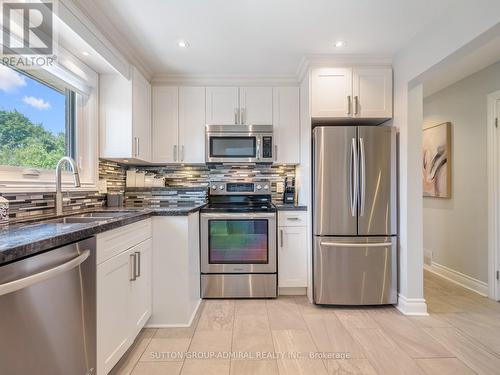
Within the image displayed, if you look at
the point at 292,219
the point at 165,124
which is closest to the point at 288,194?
the point at 292,219

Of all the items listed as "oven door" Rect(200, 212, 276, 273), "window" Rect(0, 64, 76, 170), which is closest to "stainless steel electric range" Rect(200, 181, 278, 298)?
"oven door" Rect(200, 212, 276, 273)

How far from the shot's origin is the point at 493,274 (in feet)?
8.27

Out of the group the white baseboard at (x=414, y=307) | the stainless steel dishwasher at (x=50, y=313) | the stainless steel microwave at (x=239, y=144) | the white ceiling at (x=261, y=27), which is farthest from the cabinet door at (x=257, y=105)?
the white baseboard at (x=414, y=307)

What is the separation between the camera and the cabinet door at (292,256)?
2.58m

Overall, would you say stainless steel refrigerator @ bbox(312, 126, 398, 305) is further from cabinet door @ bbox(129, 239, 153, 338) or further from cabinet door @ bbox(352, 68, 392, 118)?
cabinet door @ bbox(129, 239, 153, 338)

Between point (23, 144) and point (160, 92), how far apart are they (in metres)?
1.47

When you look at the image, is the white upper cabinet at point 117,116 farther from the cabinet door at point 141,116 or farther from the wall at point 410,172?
the wall at point 410,172

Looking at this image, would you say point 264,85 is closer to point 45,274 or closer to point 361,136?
point 361,136

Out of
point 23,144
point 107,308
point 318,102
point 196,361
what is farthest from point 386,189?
point 23,144

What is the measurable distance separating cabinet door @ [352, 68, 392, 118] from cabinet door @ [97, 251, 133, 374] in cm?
237

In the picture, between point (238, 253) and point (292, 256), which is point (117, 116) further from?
point (292, 256)

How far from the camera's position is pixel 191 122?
285cm

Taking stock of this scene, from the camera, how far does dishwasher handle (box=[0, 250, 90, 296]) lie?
2.58 feet

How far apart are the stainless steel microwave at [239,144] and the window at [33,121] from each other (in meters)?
1.25
